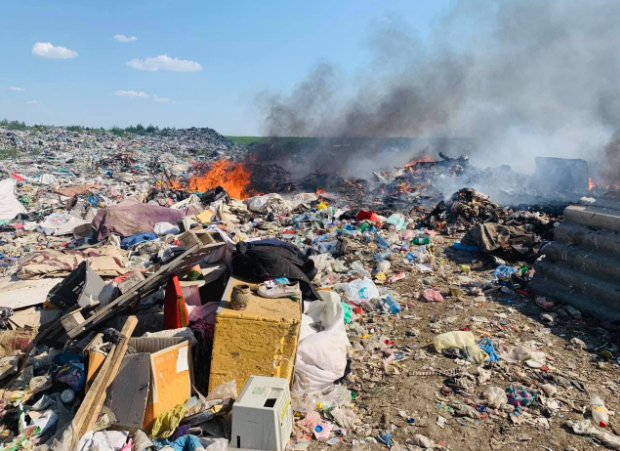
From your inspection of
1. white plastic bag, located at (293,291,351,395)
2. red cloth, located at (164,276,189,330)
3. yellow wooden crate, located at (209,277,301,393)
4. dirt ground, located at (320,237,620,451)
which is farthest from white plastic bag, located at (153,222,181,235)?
yellow wooden crate, located at (209,277,301,393)

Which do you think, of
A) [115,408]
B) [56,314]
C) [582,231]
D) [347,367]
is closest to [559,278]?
[582,231]

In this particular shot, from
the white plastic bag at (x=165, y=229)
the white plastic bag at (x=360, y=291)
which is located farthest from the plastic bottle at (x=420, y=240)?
the white plastic bag at (x=165, y=229)

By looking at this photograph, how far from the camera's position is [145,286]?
396 cm

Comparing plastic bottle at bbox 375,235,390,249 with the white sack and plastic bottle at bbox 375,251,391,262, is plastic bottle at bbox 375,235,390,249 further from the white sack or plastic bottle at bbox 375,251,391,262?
the white sack

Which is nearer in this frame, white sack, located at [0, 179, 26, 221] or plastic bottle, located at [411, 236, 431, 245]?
plastic bottle, located at [411, 236, 431, 245]

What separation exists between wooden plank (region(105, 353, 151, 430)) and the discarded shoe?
1.07m

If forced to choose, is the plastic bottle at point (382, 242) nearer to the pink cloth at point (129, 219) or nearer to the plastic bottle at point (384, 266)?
the plastic bottle at point (384, 266)

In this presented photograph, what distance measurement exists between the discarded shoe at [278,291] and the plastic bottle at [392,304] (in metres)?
1.74

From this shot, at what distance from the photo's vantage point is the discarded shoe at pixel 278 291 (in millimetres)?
3727

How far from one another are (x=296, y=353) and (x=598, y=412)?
7.38ft

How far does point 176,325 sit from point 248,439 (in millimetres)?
1418

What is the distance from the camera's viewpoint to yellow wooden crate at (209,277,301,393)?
3277 mm

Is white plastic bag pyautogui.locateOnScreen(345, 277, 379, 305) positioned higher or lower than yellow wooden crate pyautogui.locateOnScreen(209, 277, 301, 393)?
lower

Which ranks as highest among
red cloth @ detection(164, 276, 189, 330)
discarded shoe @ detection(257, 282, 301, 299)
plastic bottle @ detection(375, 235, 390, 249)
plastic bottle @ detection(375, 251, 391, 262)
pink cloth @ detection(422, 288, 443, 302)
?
discarded shoe @ detection(257, 282, 301, 299)
